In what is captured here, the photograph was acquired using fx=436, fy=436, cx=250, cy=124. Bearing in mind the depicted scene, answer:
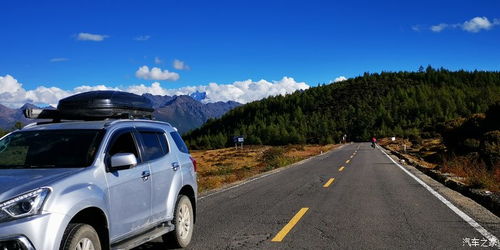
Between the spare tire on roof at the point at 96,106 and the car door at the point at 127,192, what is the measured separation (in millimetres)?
545

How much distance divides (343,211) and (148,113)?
15.6ft

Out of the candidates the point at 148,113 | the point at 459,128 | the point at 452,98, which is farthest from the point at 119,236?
the point at 452,98

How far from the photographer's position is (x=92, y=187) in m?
4.41

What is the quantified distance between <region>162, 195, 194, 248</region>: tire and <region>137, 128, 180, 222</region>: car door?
1.14ft

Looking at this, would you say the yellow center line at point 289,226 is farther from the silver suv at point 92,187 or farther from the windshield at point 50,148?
the windshield at point 50,148

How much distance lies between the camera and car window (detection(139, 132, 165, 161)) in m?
5.84

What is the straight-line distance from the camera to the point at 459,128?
36219 millimetres

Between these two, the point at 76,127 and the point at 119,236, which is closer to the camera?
the point at 119,236

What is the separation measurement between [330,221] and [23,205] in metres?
5.78

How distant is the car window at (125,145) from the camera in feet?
17.8

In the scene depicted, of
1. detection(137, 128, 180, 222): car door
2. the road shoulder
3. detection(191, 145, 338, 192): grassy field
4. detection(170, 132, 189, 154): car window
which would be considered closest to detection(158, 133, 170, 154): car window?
detection(137, 128, 180, 222): car door

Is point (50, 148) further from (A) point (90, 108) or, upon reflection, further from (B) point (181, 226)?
(B) point (181, 226)

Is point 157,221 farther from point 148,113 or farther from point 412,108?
point 412,108

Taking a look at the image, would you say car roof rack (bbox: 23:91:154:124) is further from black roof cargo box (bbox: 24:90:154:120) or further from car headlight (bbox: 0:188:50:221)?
car headlight (bbox: 0:188:50:221)
